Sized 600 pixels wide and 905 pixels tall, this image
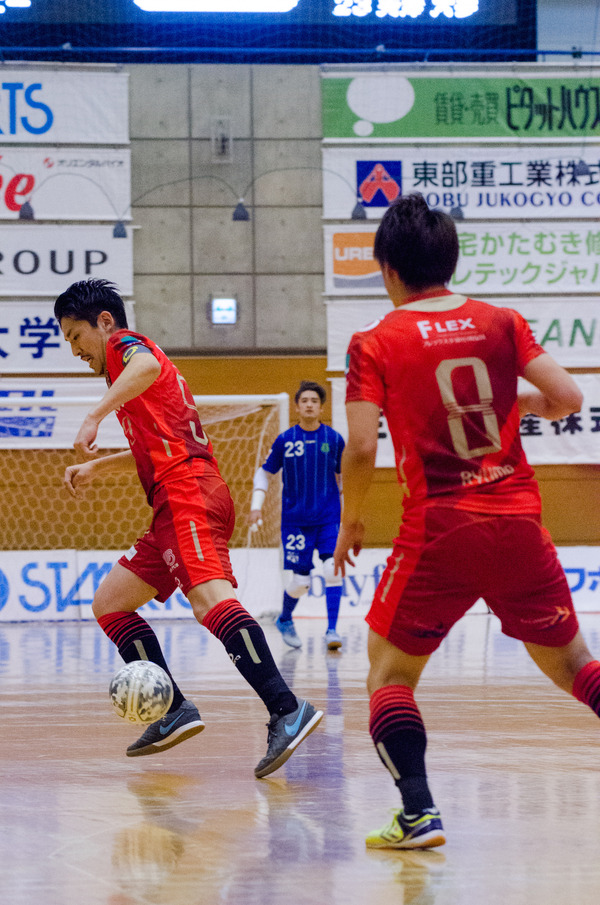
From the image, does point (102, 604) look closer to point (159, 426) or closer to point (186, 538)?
point (186, 538)

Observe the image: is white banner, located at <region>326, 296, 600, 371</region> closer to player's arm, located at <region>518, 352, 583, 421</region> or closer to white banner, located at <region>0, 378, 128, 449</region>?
white banner, located at <region>0, 378, 128, 449</region>

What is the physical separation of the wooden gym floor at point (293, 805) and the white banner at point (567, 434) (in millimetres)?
6394

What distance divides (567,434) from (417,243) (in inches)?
383

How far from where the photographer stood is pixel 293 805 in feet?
9.91

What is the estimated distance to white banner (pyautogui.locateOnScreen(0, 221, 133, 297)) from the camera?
1143 centimetres

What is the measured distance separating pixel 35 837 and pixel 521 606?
144cm

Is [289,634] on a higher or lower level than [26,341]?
lower

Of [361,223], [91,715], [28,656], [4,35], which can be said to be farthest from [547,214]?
[91,715]

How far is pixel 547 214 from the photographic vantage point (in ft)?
39.2

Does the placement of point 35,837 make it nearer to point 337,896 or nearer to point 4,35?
point 337,896

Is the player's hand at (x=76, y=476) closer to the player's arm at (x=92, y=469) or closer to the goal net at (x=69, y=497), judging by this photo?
the player's arm at (x=92, y=469)

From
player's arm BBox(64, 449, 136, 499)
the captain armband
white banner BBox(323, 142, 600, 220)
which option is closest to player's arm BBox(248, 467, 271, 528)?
the captain armband

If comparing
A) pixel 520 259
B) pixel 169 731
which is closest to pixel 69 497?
pixel 520 259

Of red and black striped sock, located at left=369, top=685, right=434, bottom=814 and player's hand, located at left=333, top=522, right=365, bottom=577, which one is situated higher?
player's hand, located at left=333, top=522, right=365, bottom=577
